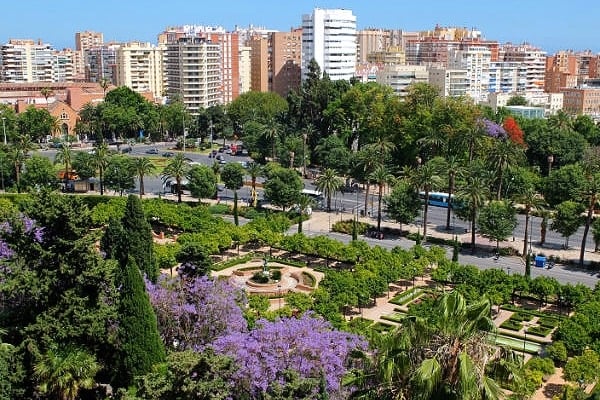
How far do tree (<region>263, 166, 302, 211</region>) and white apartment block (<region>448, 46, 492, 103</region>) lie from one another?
10132 cm

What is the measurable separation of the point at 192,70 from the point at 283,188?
78.0 metres

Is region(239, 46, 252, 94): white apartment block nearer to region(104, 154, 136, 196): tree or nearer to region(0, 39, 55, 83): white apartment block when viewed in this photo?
region(0, 39, 55, 83): white apartment block

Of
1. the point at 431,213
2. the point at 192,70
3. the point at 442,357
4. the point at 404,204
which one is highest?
the point at 192,70

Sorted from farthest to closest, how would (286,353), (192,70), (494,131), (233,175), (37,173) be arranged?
1. (192,70)
2. (494,131)
3. (37,173)
4. (233,175)
5. (286,353)

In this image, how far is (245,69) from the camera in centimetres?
15900

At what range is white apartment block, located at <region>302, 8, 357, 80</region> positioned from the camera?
136000 mm

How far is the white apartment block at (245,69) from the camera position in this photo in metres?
157

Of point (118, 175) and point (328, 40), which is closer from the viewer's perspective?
point (118, 175)

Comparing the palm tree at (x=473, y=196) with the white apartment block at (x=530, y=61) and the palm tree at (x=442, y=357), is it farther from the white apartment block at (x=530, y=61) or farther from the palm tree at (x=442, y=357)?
the white apartment block at (x=530, y=61)

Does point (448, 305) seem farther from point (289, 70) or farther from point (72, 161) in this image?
point (289, 70)

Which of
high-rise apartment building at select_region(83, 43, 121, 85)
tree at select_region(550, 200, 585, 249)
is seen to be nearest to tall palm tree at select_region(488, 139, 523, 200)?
tree at select_region(550, 200, 585, 249)

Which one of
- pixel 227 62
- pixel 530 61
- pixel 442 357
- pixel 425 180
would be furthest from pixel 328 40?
pixel 442 357

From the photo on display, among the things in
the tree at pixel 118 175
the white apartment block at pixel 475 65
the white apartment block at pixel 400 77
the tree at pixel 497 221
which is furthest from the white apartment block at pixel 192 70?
the tree at pixel 497 221

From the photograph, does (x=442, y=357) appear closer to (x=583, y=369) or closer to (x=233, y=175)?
(x=583, y=369)
